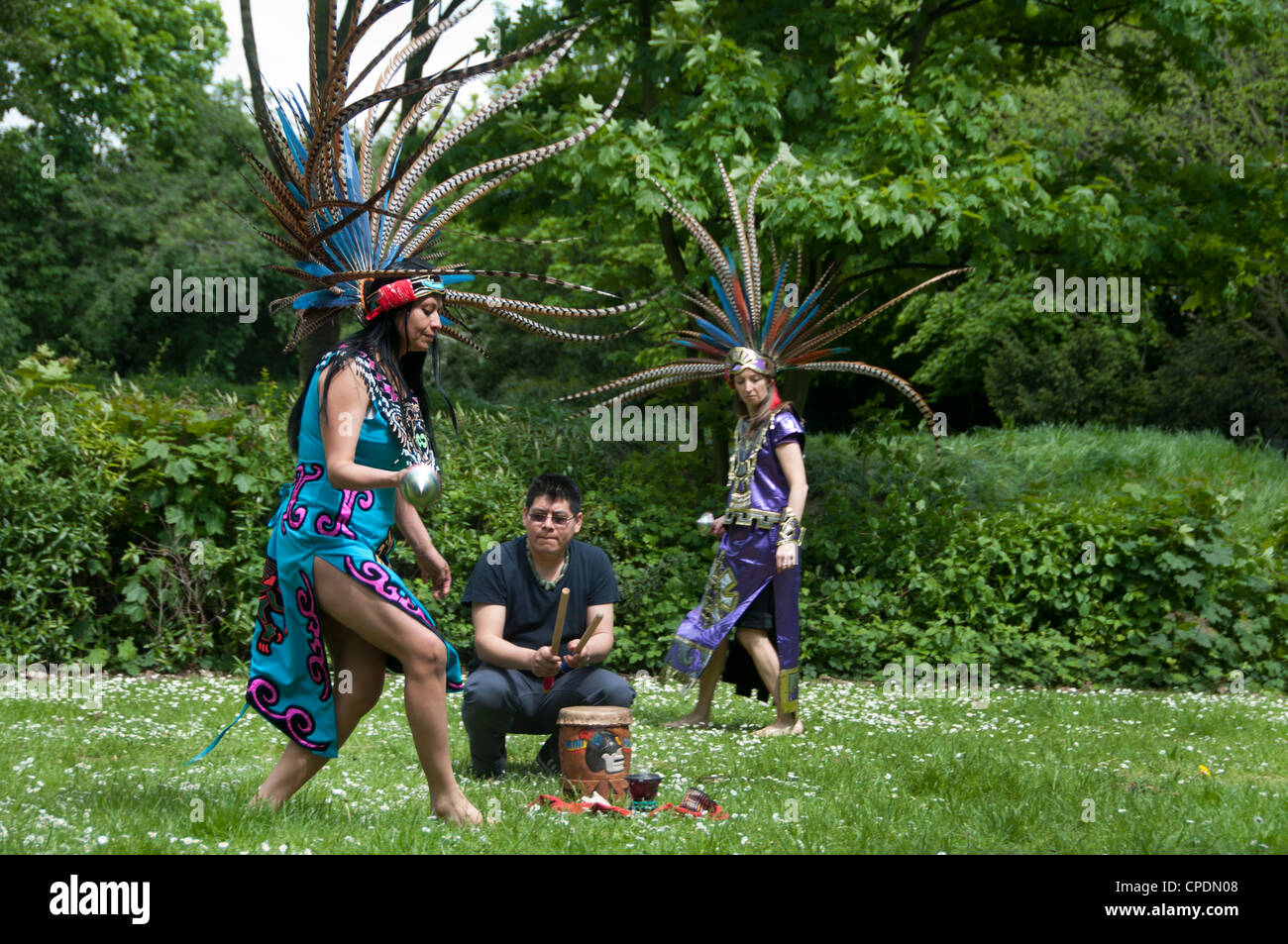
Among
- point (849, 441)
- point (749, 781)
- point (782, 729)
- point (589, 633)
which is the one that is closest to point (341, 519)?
point (589, 633)

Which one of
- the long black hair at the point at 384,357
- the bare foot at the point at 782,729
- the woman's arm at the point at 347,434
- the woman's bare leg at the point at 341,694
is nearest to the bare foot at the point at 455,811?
the woman's bare leg at the point at 341,694

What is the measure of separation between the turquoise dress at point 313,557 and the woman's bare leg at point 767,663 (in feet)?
10.6

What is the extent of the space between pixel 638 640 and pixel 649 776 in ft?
15.4

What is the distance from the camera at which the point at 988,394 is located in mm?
21578

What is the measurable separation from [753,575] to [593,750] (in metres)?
2.48

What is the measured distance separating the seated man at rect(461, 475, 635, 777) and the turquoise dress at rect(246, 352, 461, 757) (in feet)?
3.79

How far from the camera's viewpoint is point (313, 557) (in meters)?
4.06

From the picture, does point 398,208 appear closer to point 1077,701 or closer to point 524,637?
point 524,637

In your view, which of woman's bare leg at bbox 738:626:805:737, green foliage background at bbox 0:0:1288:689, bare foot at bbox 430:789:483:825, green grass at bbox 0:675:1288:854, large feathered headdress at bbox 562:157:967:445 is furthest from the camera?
green foliage background at bbox 0:0:1288:689

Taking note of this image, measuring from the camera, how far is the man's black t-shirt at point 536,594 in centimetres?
547

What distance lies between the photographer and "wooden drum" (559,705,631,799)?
16.2ft

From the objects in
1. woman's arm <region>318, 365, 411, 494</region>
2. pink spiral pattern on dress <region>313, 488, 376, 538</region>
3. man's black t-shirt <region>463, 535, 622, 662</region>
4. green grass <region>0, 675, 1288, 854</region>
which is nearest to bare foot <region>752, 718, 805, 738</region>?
green grass <region>0, 675, 1288, 854</region>

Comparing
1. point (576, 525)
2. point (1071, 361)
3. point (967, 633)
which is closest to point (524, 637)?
point (576, 525)

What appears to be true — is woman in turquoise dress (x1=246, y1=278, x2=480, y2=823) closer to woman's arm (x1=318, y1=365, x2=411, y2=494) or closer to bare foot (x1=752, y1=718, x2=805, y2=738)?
woman's arm (x1=318, y1=365, x2=411, y2=494)
